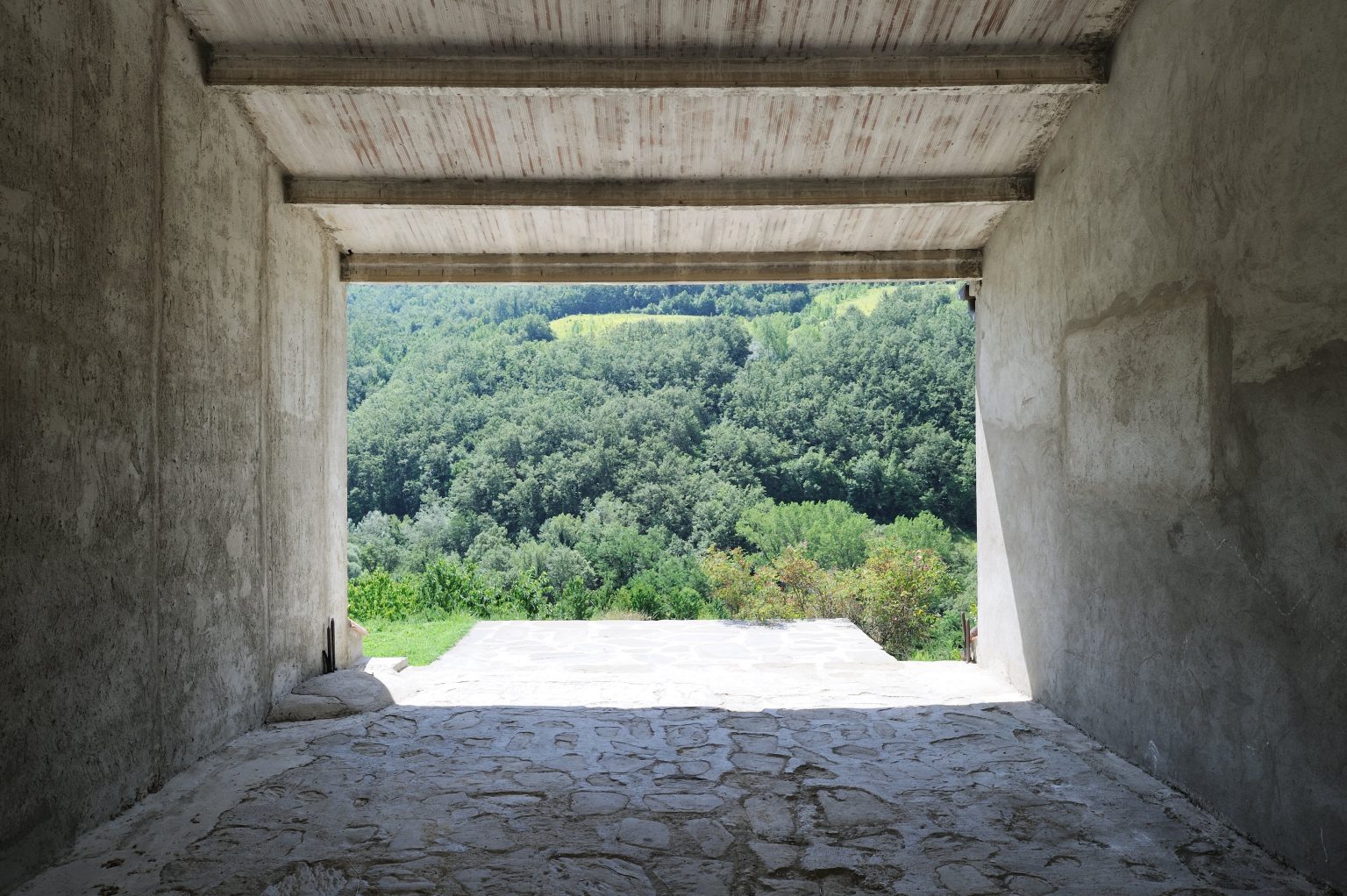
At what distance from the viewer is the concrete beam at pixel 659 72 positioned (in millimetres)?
4941

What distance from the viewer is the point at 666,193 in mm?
6340

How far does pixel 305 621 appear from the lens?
6.52m

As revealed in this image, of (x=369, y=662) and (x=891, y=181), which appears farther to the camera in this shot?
(x=369, y=662)

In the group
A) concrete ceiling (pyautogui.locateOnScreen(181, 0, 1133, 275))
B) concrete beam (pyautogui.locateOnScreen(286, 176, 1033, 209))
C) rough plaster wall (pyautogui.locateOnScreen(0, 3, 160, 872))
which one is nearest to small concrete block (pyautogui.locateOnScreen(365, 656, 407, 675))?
rough plaster wall (pyautogui.locateOnScreen(0, 3, 160, 872))

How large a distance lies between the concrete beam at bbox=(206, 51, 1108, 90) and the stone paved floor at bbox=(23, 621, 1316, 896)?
3.61 m

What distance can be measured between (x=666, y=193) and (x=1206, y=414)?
3665 mm

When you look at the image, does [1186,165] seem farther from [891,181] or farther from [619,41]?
[619,41]

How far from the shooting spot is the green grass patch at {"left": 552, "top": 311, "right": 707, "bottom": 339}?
4412 cm

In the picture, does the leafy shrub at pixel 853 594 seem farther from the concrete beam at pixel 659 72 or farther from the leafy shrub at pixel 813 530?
the leafy shrub at pixel 813 530

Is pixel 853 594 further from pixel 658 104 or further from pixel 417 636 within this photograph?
pixel 658 104

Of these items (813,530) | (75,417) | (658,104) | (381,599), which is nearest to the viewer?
(75,417)

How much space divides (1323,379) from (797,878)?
2.58 metres

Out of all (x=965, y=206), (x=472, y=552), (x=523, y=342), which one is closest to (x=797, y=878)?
(x=965, y=206)

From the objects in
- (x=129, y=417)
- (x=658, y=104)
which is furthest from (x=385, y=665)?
(x=658, y=104)
